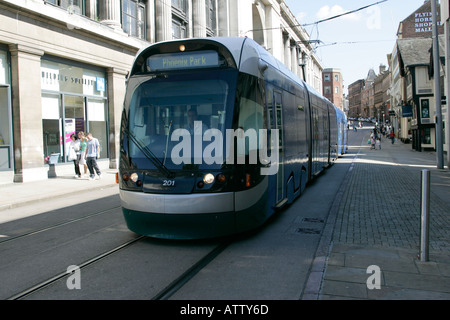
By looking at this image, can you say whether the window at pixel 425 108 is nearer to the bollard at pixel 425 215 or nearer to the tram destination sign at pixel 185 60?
the bollard at pixel 425 215

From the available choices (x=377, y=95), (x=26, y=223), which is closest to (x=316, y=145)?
(x=26, y=223)

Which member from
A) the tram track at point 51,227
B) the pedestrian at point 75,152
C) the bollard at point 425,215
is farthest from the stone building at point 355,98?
the bollard at point 425,215

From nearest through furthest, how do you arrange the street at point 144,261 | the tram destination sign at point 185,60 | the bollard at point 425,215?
the street at point 144,261 < the bollard at point 425,215 < the tram destination sign at point 185,60

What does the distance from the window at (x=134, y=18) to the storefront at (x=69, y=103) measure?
12.0 ft

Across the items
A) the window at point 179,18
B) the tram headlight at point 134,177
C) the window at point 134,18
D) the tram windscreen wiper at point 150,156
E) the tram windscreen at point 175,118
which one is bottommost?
the tram headlight at point 134,177

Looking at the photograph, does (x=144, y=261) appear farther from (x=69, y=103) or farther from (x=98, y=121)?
(x=98, y=121)

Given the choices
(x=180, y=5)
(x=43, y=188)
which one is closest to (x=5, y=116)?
(x=43, y=188)

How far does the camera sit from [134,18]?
23719 mm

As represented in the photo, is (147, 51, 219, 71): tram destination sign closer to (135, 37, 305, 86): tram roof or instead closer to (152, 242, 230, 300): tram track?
(135, 37, 305, 86): tram roof

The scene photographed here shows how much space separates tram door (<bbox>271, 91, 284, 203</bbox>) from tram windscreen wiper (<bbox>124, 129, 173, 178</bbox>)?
2411 millimetres

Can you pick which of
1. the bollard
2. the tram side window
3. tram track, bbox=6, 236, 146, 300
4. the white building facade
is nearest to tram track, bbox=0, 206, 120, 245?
tram track, bbox=6, 236, 146, 300

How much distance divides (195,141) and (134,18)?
1992 cm

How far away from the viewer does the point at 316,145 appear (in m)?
13.8

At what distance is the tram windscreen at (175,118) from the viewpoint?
594cm
